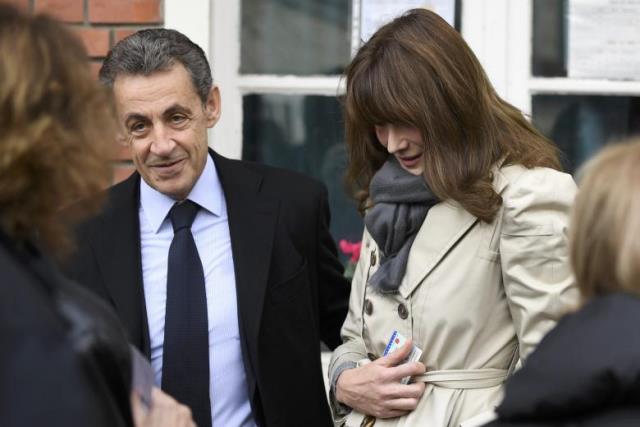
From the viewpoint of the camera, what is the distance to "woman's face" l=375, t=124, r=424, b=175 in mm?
2871

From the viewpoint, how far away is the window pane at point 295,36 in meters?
4.15

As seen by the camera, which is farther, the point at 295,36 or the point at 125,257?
the point at 295,36

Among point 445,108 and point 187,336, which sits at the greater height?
point 445,108

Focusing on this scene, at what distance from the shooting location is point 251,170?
11.0ft

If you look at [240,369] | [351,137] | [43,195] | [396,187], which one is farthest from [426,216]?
[43,195]

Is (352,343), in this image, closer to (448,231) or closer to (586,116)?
(448,231)

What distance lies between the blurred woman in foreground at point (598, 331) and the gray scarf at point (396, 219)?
1.08 m

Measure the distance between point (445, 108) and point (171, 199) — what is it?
0.81 metres

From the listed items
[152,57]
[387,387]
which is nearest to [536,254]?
[387,387]

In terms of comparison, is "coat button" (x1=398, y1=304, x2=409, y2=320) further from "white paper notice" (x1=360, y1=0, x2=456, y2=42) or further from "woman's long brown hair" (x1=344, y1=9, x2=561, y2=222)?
"white paper notice" (x1=360, y1=0, x2=456, y2=42)

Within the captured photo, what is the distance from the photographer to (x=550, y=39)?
13.3 feet

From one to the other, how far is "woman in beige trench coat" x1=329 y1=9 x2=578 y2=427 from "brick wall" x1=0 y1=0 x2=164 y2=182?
3.97 feet

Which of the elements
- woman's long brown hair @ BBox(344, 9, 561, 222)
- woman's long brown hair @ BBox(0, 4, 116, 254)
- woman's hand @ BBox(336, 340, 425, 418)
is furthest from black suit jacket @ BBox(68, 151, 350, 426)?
woman's long brown hair @ BBox(0, 4, 116, 254)

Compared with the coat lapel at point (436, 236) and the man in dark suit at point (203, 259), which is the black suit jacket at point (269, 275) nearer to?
the man in dark suit at point (203, 259)
